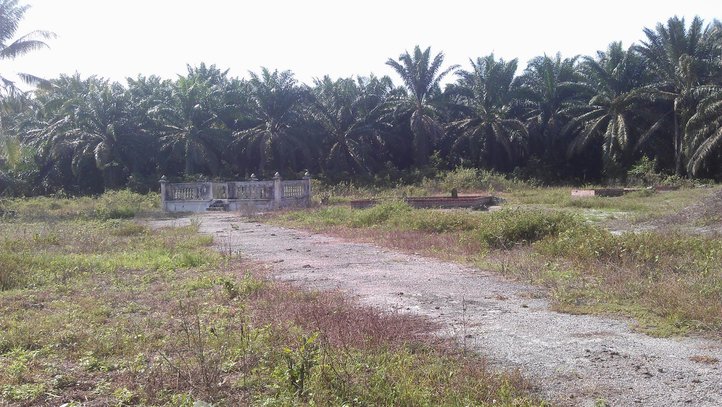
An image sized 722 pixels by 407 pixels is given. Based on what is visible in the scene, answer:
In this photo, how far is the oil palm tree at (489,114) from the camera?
4247cm

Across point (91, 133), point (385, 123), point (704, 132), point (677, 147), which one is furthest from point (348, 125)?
point (704, 132)

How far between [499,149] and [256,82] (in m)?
16.2

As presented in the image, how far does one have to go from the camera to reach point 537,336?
6.55m

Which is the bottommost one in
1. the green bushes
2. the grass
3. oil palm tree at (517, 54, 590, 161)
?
the green bushes

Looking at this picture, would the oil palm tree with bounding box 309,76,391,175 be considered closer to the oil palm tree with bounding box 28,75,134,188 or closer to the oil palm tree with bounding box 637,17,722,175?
the oil palm tree with bounding box 28,75,134,188

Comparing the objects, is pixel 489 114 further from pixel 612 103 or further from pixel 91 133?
pixel 91 133

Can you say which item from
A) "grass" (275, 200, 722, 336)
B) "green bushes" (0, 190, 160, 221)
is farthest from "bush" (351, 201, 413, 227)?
"green bushes" (0, 190, 160, 221)

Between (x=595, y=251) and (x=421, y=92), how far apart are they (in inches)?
1299

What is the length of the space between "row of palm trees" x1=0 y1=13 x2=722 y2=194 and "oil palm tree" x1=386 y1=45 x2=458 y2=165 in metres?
0.09

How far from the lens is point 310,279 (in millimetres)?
10586

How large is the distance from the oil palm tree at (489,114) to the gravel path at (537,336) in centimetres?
3125

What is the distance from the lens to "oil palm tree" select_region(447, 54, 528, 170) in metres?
42.5

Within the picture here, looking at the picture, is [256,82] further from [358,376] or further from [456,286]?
[358,376]

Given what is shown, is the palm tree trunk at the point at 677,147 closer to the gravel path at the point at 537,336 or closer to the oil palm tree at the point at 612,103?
the oil palm tree at the point at 612,103
